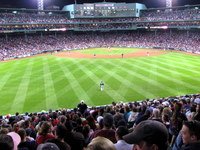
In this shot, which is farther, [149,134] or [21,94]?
[21,94]

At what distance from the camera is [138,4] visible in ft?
380

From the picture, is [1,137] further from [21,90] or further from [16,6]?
[16,6]

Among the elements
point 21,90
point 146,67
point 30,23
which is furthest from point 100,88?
point 30,23

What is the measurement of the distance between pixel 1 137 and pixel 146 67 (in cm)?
4779

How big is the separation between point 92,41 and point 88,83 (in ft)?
218

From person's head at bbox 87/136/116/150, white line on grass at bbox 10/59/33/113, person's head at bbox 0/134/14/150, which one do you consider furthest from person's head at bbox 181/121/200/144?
white line on grass at bbox 10/59/33/113

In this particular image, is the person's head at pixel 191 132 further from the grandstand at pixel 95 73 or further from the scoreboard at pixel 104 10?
the scoreboard at pixel 104 10

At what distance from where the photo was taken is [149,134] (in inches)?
157

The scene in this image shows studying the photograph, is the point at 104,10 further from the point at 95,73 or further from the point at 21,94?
the point at 21,94

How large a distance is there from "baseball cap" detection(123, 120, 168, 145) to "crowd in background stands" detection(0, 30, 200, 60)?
70.7 meters

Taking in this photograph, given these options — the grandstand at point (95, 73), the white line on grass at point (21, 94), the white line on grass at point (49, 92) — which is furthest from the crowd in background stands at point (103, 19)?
the white line on grass at point (49, 92)

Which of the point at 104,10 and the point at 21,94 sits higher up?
the point at 104,10

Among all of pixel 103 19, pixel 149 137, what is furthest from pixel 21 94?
pixel 103 19

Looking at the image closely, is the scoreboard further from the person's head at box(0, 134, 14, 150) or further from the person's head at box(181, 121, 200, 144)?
the person's head at box(0, 134, 14, 150)
